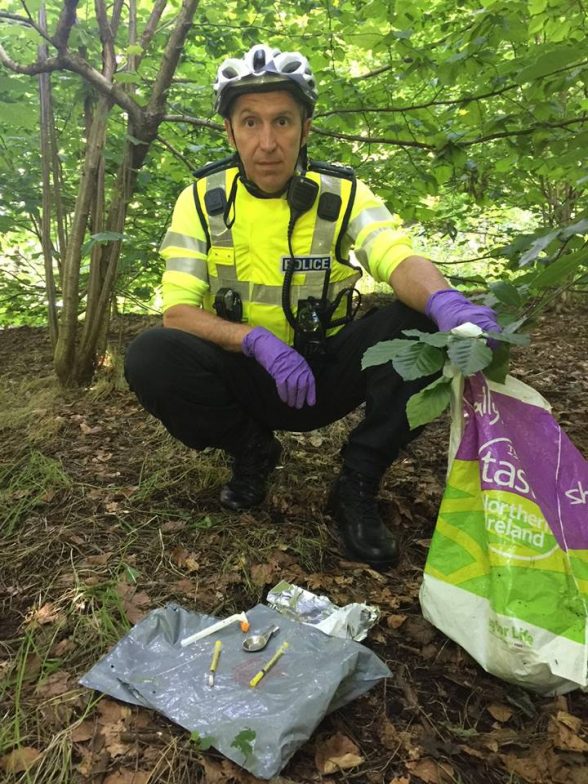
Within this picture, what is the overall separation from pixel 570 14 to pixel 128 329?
156 inches

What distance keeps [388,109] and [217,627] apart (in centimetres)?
253

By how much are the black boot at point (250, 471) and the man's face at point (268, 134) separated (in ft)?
3.38

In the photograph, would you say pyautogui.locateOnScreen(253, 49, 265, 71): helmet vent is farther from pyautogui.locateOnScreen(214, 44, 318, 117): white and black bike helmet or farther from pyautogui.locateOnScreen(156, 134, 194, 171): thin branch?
pyautogui.locateOnScreen(156, 134, 194, 171): thin branch

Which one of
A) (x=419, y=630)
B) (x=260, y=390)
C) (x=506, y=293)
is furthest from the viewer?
(x=260, y=390)

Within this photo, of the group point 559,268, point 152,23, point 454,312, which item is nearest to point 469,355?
point 559,268

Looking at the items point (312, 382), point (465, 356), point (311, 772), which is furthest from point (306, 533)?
point (465, 356)

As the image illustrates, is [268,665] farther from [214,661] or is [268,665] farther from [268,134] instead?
[268,134]

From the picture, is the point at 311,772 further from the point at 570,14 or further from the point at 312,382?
the point at 570,14

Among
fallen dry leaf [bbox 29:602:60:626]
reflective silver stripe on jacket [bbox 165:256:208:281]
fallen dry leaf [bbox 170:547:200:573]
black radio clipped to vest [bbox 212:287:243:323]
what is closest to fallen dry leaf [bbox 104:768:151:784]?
fallen dry leaf [bbox 29:602:60:626]

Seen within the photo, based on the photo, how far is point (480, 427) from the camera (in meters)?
1.47

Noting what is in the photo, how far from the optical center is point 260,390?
2.21 metres

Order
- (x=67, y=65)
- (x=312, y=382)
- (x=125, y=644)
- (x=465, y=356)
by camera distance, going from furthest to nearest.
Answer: (x=67, y=65), (x=312, y=382), (x=125, y=644), (x=465, y=356)

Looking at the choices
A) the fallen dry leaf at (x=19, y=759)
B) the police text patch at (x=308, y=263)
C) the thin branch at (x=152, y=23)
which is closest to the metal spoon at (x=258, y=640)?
the fallen dry leaf at (x=19, y=759)

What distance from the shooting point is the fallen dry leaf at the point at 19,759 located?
45.7 inches
